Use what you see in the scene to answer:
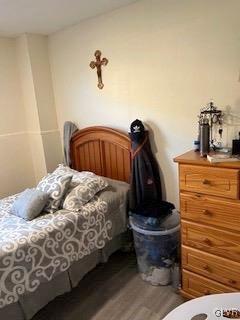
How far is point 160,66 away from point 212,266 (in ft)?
5.35

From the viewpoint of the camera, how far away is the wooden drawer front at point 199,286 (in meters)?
1.76

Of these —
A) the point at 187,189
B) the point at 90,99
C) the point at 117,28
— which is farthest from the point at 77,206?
the point at 117,28

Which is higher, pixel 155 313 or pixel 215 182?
pixel 215 182

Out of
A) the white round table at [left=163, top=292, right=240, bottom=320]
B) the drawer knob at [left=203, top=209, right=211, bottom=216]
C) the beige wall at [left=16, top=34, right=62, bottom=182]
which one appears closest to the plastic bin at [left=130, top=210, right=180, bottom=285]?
the drawer knob at [left=203, top=209, right=211, bottom=216]

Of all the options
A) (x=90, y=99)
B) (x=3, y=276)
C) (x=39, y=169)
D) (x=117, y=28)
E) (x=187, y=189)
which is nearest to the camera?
(x=3, y=276)

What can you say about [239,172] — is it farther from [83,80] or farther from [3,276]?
[83,80]

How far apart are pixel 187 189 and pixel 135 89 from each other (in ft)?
3.77

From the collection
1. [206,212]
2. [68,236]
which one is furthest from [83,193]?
[206,212]

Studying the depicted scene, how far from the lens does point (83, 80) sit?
9.32ft

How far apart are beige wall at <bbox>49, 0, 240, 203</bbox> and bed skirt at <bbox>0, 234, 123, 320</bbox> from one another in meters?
0.88

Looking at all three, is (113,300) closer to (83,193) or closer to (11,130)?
(83,193)

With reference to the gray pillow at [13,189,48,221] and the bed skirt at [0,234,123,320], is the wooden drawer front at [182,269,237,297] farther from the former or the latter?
the gray pillow at [13,189,48,221]

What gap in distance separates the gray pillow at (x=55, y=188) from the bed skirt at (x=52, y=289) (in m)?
0.50

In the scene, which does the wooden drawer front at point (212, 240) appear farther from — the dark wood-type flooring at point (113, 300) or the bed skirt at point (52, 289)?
the bed skirt at point (52, 289)
